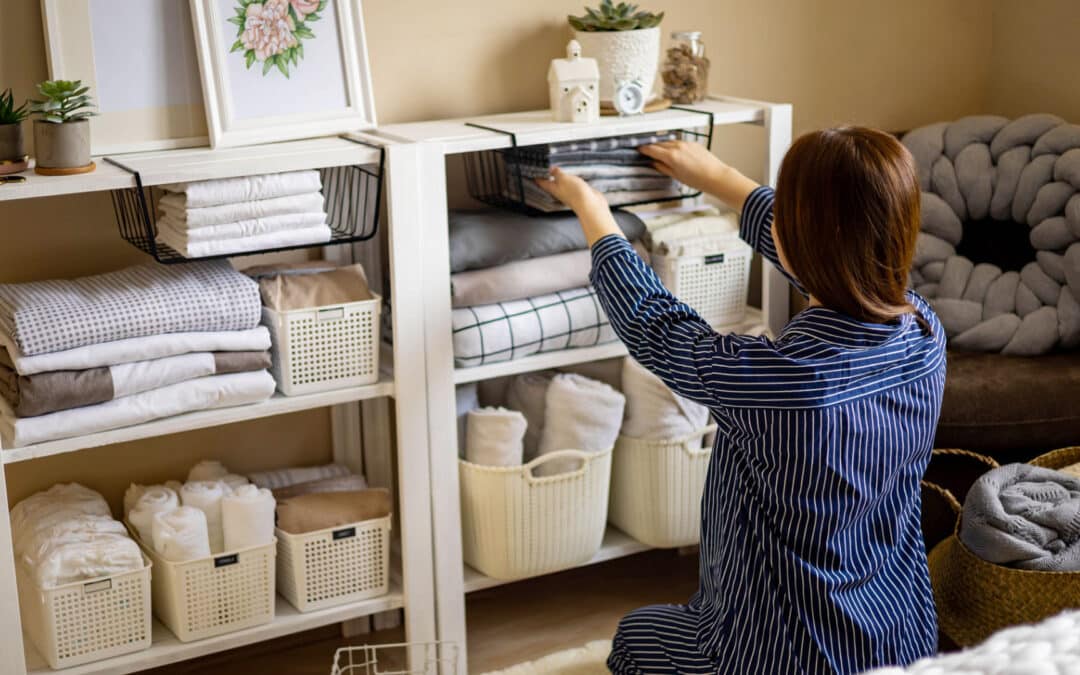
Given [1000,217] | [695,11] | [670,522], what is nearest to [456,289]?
[670,522]

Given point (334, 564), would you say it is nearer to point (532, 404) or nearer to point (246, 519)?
point (246, 519)

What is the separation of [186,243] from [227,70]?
326 mm

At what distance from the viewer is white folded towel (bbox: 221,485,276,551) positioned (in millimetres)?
2004

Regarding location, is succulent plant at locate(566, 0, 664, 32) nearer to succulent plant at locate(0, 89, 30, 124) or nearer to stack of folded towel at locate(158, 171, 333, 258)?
stack of folded towel at locate(158, 171, 333, 258)

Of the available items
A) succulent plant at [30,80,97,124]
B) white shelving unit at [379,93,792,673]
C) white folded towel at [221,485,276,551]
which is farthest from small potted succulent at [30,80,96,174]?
white folded towel at [221,485,276,551]

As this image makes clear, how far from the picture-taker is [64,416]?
1.82m

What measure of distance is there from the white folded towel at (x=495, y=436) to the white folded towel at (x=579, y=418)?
0.09 meters

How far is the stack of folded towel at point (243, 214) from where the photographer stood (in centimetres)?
186

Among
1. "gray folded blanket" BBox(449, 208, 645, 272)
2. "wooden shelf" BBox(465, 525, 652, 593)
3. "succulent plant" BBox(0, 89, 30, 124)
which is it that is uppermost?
"succulent plant" BBox(0, 89, 30, 124)

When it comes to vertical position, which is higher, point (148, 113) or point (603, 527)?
point (148, 113)

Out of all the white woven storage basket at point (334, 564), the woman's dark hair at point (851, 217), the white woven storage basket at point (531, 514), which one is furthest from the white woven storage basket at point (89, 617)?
the woman's dark hair at point (851, 217)

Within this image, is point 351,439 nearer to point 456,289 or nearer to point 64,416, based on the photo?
point 456,289

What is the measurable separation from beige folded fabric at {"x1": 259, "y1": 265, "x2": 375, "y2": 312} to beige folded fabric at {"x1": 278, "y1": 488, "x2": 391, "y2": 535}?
36 centimetres

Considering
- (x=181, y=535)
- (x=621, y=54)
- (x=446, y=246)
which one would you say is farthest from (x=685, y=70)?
(x=181, y=535)
